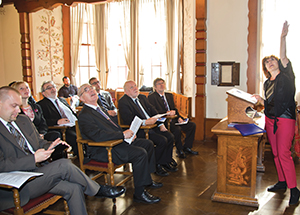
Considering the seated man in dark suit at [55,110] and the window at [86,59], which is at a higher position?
the window at [86,59]

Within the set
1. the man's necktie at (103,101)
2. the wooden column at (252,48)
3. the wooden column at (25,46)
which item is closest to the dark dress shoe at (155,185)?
the man's necktie at (103,101)

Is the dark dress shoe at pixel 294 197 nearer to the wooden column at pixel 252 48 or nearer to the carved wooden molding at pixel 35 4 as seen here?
the wooden column at pixel 252 48

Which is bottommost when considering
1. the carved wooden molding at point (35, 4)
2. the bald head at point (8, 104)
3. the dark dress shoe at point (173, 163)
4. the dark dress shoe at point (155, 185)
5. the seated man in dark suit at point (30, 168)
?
the dark dress shoe at point (155, 185)

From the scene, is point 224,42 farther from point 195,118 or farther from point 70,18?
point 70,18

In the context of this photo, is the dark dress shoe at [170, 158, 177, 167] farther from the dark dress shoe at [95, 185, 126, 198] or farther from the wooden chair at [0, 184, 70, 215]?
the wooden chair at [0, 184, 70, 215]

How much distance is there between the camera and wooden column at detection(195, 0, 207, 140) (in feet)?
18.6

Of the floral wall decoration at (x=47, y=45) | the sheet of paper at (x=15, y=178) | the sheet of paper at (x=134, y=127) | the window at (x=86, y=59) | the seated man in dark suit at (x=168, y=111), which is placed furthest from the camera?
the window at (x=86, y=59)

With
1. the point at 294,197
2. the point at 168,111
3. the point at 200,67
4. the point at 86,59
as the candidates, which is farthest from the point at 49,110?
the point at 86,59

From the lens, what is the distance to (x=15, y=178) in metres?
1.94

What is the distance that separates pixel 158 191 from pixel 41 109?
232cm

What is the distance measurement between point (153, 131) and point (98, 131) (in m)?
1.31

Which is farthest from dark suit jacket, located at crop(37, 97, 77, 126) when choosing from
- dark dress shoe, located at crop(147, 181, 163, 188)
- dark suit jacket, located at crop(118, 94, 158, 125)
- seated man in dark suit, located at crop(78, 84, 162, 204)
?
dark dress shoe, located at crop(147, 181, 163, 188)

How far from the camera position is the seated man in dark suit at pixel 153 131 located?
3961 mm

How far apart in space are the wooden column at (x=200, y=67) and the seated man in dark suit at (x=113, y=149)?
3.04 m
